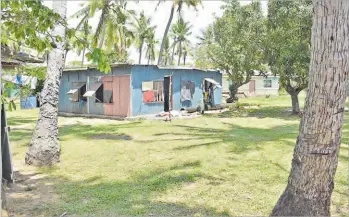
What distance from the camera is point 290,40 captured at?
17.3 m

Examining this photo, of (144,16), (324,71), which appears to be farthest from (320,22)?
(144,16)

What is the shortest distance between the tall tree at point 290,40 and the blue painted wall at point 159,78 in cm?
494

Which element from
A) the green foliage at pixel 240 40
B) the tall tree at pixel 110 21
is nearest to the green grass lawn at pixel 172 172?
the green foliage at pixel 240 40

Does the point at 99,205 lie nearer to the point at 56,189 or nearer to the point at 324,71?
the point at 56,189

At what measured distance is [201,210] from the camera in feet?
17.5

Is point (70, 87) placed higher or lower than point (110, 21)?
lower

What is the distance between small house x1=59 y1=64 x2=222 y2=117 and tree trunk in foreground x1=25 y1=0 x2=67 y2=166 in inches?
346

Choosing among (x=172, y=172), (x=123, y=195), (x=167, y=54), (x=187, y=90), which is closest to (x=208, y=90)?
(x=187, y=90)

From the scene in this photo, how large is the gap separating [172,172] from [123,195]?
1.67 meters

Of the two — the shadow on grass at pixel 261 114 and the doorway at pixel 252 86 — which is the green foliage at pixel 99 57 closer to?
the shadow on grass at pixel 261 114

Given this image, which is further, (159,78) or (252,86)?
(252,86)

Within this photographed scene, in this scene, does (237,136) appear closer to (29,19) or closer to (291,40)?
(291,40)

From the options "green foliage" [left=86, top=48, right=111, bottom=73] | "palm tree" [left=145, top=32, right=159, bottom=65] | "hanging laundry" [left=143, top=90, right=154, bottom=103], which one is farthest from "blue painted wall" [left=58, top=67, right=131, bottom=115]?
"palm tree" [left=145, top=32, right=159, bottom=65]

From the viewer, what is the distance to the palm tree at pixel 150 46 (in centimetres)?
4366
